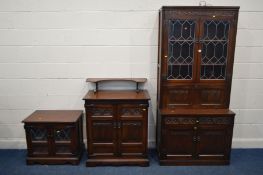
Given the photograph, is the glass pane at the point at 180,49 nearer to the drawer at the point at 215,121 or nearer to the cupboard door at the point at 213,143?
the drawer at the point at 215,121

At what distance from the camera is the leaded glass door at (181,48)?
311cm

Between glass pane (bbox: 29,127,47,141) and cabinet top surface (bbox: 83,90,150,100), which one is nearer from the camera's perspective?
cabinet top surface (bbox: 83,90,150,100)

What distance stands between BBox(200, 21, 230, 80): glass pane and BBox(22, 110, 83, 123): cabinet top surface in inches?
71.5

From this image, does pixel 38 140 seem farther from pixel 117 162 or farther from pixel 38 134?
pixel 117 162

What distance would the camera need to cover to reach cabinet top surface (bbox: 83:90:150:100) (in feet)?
10.2

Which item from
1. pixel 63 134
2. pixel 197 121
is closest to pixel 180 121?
pixel 197 121

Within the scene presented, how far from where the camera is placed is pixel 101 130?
319 centimetres

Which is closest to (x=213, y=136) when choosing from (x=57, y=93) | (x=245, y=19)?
(x=245, y=19)

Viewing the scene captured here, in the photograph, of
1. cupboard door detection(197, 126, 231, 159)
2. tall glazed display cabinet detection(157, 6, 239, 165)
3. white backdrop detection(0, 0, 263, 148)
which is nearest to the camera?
tall glazed display cabinet detection(157, 6, 239, 165)

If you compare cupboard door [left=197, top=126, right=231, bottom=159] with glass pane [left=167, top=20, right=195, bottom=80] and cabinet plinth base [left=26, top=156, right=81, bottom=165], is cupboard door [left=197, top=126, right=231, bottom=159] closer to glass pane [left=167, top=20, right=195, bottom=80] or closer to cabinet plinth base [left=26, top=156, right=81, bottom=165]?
glass pane [left=167, top=20, right=195, bottom=80]

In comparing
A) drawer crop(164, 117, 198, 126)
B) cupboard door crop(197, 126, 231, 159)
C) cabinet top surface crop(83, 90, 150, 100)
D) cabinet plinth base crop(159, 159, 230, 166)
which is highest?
cabinet top surface crop(83, 90, 150, 100)

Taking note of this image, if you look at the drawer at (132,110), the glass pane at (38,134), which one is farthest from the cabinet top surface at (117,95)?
the glass pane at (38,134)

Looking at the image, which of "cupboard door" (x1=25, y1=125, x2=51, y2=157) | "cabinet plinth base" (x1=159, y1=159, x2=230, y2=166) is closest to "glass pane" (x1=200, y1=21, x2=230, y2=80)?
"cabinet plinth base" (x1=159, y1=159, x2=230, y2=166)

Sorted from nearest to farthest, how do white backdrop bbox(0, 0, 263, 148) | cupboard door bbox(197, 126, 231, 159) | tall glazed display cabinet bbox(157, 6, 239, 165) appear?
tall glazed display cabinet bbox(157, 6, 239, 165) → cupboard door bbox(197, 126, 231, 159) → white backdrop bbox(0, 0, 263, 148)
